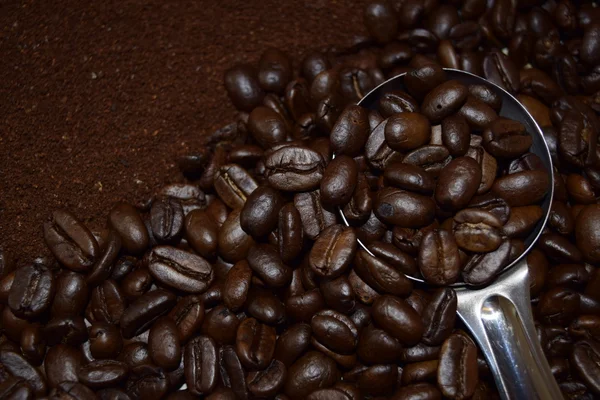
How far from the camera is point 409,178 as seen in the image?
158 centimetres

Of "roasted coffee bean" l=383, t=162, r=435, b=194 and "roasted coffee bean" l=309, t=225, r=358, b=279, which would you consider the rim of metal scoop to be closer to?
"roasted coffee bean" l=309, t=225, r=358, b=279

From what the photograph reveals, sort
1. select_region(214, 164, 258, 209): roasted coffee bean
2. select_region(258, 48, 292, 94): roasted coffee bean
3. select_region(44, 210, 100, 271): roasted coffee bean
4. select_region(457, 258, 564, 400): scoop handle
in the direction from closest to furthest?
select_region(457, 258, 564, 400): scoop handle, select_region(44, 210, 100, 271): roasted coffee bean, select_region(214, 164, 258, 209): roasted coffee bean, select_region(258, 48, 292, 94): roasted coffee bean

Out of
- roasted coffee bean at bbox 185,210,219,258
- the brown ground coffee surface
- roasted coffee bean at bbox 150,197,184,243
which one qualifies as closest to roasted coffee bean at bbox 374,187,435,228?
roasted coffee bean at bbox 185,210,219,258

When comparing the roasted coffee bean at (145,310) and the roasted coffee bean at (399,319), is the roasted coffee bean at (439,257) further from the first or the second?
the roasted coffee bean at (145,310)

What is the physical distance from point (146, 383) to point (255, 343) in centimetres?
33

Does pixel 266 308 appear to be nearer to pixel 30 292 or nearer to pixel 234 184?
pixel 234 184

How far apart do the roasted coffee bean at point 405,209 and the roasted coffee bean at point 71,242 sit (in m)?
0.86

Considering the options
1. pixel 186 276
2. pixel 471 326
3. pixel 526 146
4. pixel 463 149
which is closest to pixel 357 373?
pixel 471 326

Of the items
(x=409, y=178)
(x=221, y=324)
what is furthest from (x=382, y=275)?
(x=221, y=324)

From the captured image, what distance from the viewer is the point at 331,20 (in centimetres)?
217

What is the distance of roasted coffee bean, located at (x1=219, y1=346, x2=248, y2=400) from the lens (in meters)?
1.67

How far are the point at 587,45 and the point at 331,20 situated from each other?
2.93 ft

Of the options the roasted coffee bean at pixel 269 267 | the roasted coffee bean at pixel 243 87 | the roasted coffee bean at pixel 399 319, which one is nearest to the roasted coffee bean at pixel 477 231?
the roasted coffee bean at pixel 399 319

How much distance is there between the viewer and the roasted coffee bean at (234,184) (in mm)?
1856
